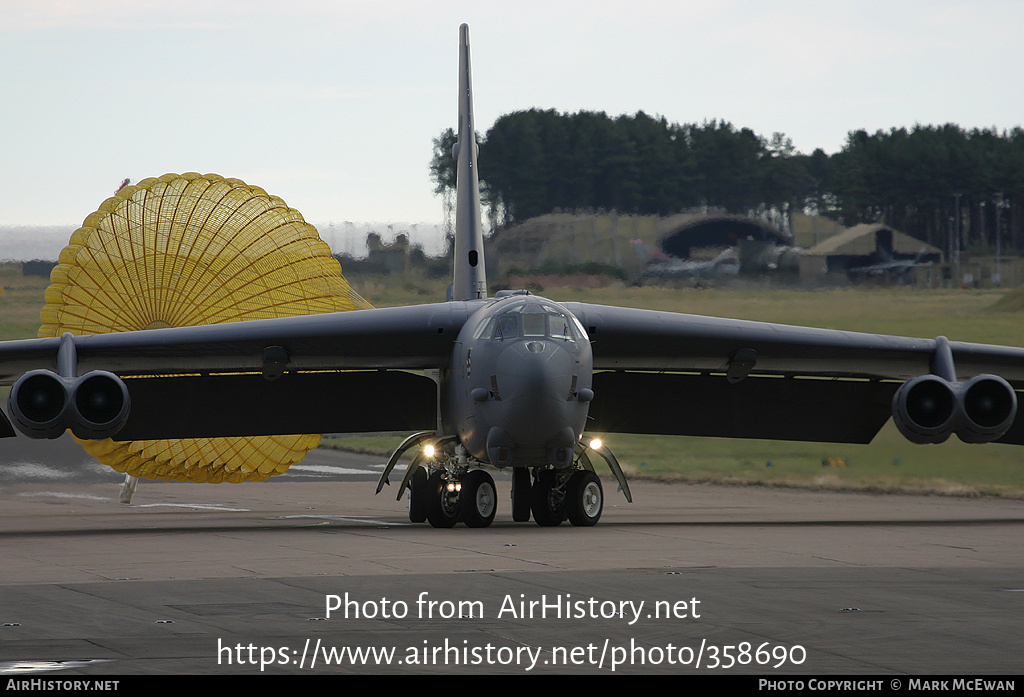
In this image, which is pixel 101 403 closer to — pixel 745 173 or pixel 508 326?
pixel 508 326

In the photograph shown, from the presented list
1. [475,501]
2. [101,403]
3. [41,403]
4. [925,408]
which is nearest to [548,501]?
[475,501]

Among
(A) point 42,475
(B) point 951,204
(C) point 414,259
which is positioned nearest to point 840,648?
(C) point 414,259

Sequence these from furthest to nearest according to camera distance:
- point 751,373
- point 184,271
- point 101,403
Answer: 1. point 751,373
2. point 184,271
3. point 101,403

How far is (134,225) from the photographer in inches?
840

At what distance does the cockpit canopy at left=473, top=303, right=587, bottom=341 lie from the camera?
1681 cm

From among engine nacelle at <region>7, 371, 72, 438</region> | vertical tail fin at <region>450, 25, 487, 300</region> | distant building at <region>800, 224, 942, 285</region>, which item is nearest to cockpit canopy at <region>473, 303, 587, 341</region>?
vertical tail fin at <region>450, 25, 487, 300</region>

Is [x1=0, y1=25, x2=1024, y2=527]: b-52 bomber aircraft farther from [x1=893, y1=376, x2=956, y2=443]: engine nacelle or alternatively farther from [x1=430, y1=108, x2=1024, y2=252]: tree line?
[x1=430, y1=108, x2=1024, y2=252]: tree line

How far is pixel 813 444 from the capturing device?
28453 millimetres

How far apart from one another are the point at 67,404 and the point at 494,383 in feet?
17.0

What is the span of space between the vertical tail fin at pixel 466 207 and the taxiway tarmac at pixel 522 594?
3.45m

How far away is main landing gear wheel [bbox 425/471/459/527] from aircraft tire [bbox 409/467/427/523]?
43cm

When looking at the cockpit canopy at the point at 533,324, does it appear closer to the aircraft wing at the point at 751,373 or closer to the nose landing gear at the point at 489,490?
the aircraft wing at the point at 751,373

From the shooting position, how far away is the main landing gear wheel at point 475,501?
1816 centimetres

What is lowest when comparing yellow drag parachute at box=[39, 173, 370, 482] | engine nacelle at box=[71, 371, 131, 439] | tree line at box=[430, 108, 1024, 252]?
engine nacelle at box=[71, 371, 131, 439]
